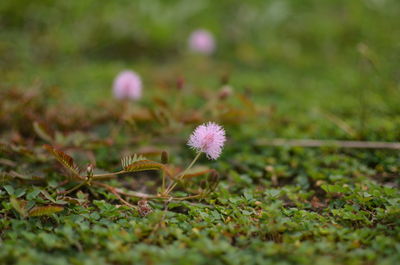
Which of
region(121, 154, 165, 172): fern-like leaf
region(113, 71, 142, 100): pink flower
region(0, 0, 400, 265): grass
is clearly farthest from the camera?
region(113, 71, 142, 100): pink flower

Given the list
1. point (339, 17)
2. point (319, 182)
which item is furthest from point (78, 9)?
point (319, 182)

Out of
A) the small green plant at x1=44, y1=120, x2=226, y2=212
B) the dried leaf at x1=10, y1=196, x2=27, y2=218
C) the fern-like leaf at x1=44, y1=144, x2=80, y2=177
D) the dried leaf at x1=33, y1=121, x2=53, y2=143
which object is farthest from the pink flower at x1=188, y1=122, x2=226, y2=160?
the dried leaf at x1=33, y1=121, x2=53, y2=143

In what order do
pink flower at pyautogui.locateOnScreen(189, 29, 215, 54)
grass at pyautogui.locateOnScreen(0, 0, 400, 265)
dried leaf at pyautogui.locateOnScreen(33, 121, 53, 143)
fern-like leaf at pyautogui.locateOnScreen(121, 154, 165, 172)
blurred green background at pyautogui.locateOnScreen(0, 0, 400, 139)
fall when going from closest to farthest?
grass at pyautogui.locateOnScreen(0, 0, 400, 265), fern-like leaf at pyautogui.locateOnScreen(121, 154, 165, 172), dried leaf at pyautogui.locateOnScreen(33, 121, 53, 143), blurred green background at pyautogui.locateOnScreen(0, 0, 400, 139), pink flower at pyautogui.locateOnScreen(189, 29, 215, 54)

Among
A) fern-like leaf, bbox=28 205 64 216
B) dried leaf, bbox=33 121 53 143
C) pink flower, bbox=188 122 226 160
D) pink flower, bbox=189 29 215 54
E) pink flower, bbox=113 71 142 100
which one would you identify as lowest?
fern-like leaf, bbox=28 205 64 216

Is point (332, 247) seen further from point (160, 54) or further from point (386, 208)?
point (160, 54)

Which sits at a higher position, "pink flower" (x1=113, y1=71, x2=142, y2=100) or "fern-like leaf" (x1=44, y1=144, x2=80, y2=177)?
"pink flower" (x1=113, y1=71, x2=142, y2=100)

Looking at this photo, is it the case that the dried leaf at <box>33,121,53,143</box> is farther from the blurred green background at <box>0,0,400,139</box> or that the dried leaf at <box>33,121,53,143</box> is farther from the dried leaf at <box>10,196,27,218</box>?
the blurred green background at <box>0,0,400,139</box>

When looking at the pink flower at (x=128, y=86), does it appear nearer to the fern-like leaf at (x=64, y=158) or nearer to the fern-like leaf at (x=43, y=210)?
the fern-like leaf at (x=64, y=158)

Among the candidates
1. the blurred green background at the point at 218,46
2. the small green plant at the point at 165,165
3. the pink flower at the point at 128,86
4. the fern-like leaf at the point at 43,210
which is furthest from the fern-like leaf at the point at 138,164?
the blurred green background at the point at 218,46

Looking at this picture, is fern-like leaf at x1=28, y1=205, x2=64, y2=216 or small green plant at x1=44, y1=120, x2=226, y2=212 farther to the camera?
small green plant at x1=44, y1=120, x2=226, y2=212
